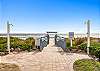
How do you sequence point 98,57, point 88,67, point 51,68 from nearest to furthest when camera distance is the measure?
point 88,67, point 51,68, point 98,57

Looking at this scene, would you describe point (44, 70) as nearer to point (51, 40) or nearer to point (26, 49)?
point (26, 49)

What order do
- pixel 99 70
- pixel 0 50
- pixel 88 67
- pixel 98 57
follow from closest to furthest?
pixel 99 70 < pixel 88 67 < pixel 98 57 < pixel 0 50

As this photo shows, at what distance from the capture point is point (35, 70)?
830 centimetres

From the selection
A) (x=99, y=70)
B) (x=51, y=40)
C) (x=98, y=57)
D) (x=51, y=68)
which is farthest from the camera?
(x=51, y=40)

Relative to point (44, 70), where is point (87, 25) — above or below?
above

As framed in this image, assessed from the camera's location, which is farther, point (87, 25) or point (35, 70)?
point (87, 25)

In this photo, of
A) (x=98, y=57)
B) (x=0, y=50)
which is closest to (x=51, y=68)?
(x=98, y=57)

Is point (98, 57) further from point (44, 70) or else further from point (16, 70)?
point (16, 70)

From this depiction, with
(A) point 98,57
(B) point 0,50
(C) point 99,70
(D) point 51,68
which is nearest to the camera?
(C) point 99,70

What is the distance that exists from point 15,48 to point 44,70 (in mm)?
7467

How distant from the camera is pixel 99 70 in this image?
754 centimetres

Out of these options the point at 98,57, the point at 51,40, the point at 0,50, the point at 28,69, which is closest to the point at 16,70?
the point at 28,69

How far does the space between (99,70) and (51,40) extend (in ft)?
63.9

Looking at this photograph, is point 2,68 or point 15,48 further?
point 15,48
